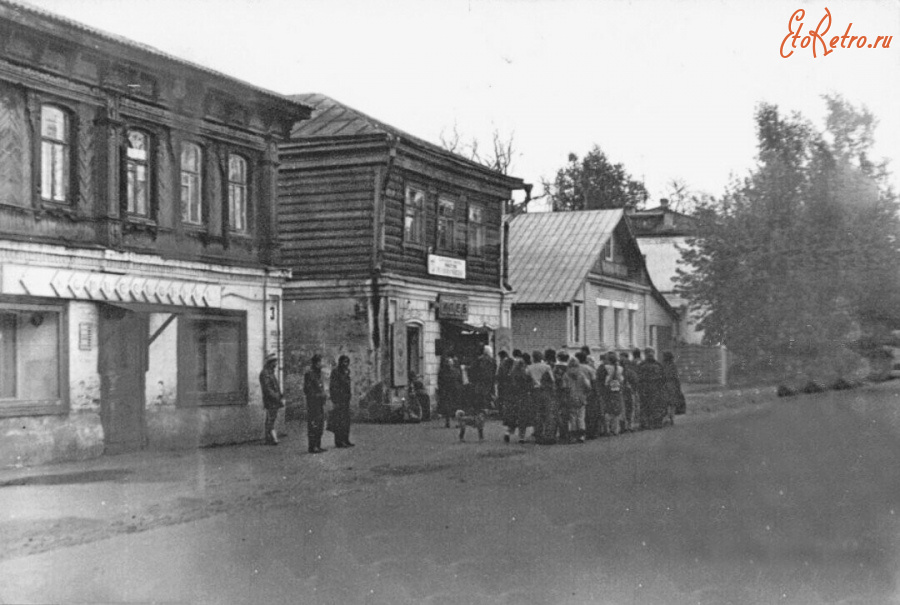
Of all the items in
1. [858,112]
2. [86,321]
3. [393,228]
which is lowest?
[86,321]

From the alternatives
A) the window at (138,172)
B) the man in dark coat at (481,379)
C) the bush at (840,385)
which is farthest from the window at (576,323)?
the window at (138,172)

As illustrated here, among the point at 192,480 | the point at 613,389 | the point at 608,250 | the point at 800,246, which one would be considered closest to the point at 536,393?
the point at 613,389

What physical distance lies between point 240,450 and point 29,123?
19.4 feet

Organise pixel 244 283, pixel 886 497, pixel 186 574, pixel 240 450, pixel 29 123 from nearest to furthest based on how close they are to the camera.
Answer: pixel 186 574 → pixel 886 497 → pixel 29 123 → pixel 240 450 → pixel 244 283

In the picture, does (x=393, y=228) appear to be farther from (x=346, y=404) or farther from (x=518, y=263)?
(x=518, y=263)

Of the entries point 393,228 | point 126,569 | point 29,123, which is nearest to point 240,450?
point 29,123

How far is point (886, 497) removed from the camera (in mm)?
11727

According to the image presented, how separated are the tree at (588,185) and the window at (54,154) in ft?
106

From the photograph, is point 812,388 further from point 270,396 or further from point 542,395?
point 270,396

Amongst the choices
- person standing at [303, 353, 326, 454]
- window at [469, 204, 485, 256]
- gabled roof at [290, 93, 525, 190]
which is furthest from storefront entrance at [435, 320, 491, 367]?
person standing at [303, 353, 326, 454]

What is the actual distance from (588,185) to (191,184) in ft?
103

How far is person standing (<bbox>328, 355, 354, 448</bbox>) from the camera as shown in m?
18.6

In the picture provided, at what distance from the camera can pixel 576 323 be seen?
38656 mm

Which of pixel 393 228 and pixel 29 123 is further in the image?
pixel 393 228
